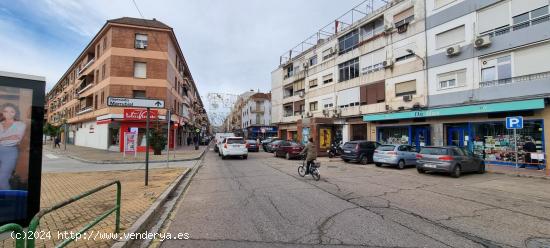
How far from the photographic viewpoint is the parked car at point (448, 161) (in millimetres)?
12523

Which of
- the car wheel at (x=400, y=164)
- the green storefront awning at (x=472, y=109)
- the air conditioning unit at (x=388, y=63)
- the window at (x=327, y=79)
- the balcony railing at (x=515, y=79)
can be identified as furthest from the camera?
the window at (x=327, y=79)

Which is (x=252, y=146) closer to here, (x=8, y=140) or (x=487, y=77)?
(x=487, y=77)

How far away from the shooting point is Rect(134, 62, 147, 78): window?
27.5 meters

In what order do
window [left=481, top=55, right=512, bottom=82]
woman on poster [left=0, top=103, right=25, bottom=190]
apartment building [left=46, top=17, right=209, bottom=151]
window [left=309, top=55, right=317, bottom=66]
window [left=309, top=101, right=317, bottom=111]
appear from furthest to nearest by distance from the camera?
window [left=309, top=55, right=317, bottom=66] → window [left=309, top=101, right=317, bottom=111] → apartment building [left=46, top=17, right=209, bottom=151] → window [left=481, top=55, right=512, bottom=82] → woman on poster [left=0, top=103, right=25, bottom=190]

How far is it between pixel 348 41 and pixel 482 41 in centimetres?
1366

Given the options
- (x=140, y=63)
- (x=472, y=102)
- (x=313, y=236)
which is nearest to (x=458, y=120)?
(x=472, y=102)

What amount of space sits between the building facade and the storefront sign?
18.1 meters

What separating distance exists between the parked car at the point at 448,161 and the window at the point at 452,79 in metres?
6.19

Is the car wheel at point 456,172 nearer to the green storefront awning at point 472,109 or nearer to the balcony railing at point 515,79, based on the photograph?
the green storefront awning at point 472,109

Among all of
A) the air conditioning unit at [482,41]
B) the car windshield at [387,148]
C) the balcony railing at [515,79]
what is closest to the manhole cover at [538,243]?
the car windshield at [387,148]

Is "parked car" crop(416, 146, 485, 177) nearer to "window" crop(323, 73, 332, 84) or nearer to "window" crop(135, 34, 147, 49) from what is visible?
"window" crop(323, 73, 332, 84)

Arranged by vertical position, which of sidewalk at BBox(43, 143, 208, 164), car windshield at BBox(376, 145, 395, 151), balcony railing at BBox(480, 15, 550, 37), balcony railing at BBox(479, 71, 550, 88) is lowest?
sidewalk at BBox(43, 143, 208, 164)

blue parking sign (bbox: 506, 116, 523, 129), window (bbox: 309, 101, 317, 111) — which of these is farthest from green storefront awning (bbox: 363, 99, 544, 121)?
window (bbox: 309, 101, 317, 111)

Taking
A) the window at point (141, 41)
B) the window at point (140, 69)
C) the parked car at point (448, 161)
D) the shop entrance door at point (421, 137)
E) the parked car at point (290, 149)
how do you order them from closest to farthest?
the parked car at point (448, 161)
the shop entrance door at point (421, 137)
the parked car at point (290, 149)
the window at point (140, 69)
the window at point (141, 41)
